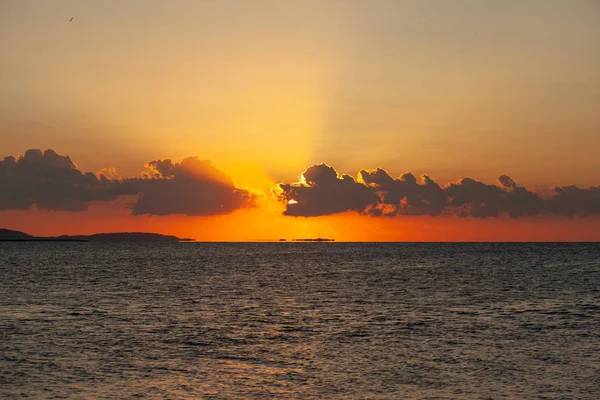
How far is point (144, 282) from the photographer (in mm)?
112562

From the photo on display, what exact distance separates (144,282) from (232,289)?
22.0 m

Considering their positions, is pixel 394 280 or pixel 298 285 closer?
pixel 298 285

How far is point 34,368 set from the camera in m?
39.2

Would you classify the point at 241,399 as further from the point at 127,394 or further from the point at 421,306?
the point at 421,306

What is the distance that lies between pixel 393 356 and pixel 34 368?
22.9m

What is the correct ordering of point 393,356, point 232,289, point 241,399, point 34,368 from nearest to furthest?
point 241,399 < point 34,368 < point 393,356 < point 232,289

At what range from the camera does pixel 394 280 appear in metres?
118

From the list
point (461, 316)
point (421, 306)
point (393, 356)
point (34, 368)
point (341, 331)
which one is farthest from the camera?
point (421, 306)

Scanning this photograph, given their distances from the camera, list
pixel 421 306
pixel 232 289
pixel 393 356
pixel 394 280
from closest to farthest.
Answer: pixel 393 356, pixel 421 306, pixel 232 289, pixel 394 280

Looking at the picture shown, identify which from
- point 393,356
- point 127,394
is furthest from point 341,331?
point 127,394

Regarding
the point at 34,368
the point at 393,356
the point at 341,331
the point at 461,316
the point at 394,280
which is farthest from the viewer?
the point at 394,280

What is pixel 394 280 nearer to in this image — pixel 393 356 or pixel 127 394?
pixel 393 356

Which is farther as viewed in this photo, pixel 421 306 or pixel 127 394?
pixel 421 306

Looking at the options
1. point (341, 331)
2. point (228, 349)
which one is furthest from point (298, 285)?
point (228, 349)
